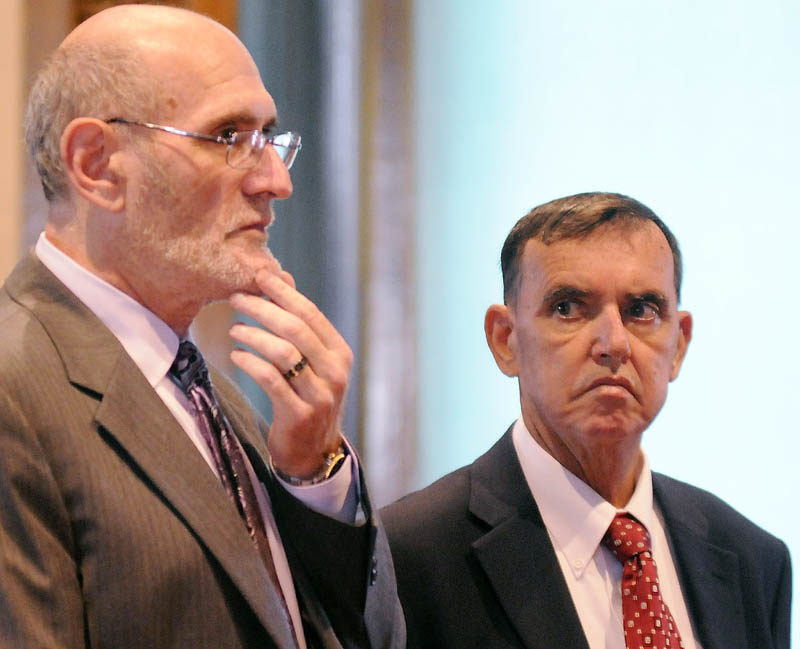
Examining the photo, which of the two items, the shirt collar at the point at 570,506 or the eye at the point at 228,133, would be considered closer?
the eye at the point at 228,133

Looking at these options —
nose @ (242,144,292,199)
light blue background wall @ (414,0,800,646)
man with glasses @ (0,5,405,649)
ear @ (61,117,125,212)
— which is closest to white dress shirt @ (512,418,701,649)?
man with glasses @ (0,5,405,649)

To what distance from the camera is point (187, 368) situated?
1618 mm

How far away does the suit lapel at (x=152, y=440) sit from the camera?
1421mm

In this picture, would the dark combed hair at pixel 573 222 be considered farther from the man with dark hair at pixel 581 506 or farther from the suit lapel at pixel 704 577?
the suit lapel at pixel 704 577

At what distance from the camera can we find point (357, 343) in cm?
334

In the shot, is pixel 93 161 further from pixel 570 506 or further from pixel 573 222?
pixel 570 506

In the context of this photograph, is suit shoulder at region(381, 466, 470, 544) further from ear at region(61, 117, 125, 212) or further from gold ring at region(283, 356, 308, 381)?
ear at region(61, 117, 125, 212)

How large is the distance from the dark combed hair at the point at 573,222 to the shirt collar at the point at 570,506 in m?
0.29

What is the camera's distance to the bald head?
62.7 inches

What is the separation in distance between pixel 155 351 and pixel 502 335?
2.25 feet

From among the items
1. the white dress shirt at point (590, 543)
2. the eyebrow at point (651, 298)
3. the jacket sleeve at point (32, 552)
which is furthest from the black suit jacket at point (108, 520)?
the eyebrow at point (651, 298)

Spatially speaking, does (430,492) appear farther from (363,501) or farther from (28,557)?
(28,557)

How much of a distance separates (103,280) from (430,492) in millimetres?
678

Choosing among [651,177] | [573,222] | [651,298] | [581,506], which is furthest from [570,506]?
[651,177]
